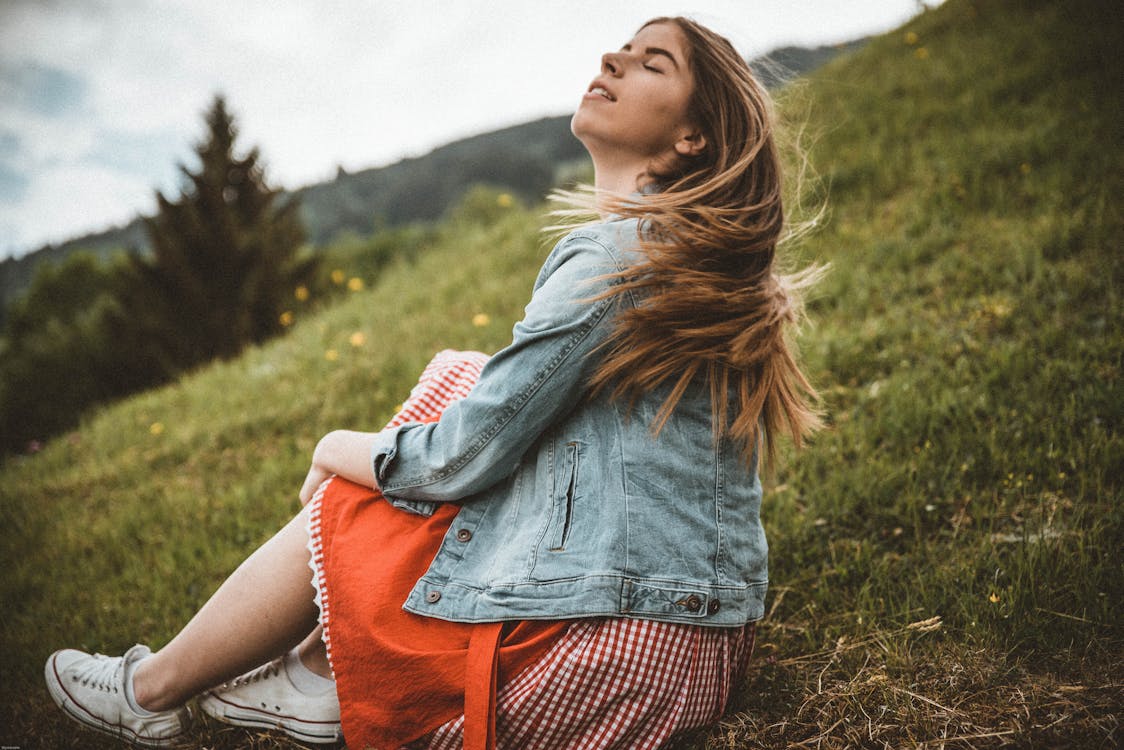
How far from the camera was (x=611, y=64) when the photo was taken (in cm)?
181

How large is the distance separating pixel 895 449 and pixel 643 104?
6.09 feet

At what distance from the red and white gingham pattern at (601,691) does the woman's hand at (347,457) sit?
57cm

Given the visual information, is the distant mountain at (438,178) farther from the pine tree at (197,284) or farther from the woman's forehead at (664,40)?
the woman's forehead at (664,40)

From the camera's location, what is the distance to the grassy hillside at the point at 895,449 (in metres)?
1.73

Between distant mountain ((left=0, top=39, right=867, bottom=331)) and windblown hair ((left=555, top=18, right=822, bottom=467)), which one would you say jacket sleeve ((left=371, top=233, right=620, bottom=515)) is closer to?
windblown hair ((left=555, top=18, right=822, bottom=467))

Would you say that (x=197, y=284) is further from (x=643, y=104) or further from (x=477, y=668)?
(x=477, y=668)

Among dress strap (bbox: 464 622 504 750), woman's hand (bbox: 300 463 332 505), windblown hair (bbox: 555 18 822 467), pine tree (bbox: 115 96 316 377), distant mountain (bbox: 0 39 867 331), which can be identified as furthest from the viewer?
distant mountain (bbox: 0 39 867 331)

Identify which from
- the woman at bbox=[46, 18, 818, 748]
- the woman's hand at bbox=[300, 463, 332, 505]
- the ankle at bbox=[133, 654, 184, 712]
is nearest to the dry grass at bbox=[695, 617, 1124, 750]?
the woman at bbox=[46, 18, 818, 748]

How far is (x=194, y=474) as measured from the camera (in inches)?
154

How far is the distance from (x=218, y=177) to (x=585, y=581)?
19.3 metres

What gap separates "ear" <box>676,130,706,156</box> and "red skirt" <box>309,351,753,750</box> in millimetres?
1179

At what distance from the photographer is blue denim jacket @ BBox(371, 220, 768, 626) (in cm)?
135

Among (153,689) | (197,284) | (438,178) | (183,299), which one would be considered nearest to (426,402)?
(153,689)

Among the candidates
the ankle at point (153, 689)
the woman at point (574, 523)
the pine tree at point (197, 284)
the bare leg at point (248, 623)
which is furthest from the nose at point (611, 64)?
the pine tree at point (197, 284)
